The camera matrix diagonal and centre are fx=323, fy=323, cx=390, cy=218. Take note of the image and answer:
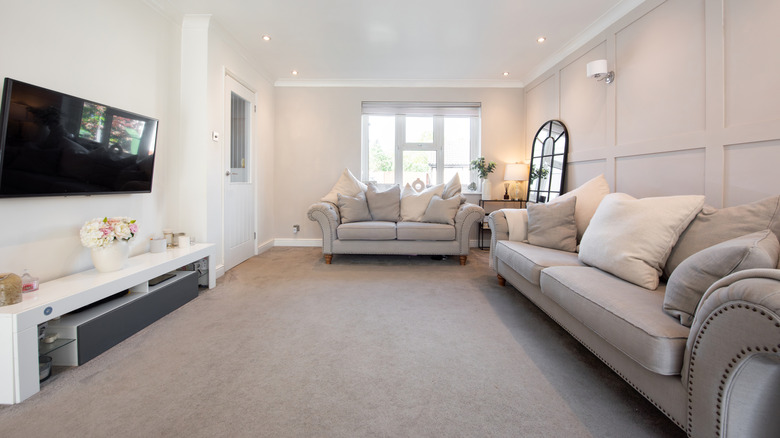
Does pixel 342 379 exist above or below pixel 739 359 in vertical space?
below

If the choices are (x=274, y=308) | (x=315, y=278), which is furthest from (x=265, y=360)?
(x=315, y=278)

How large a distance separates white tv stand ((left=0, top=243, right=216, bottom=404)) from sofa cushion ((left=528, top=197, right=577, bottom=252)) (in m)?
2.83

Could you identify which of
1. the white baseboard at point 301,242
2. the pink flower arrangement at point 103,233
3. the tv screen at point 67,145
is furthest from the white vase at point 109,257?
the white baseboard at point 301,242

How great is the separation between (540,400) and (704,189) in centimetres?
185

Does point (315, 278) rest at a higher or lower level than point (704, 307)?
lower

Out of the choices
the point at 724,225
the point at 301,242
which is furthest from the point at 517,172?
the point at 301,242

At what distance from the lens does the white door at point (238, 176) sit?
3.46 metres

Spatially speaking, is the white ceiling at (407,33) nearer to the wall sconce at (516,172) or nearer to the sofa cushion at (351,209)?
the wall sconce at (516,172)

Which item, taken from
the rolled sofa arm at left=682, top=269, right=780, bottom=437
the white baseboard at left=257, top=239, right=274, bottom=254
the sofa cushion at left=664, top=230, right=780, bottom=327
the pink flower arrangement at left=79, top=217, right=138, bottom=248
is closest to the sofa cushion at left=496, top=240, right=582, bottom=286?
the sofa cushion at left=664, top=230, right=780, bottom=327

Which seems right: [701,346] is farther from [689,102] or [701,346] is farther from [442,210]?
[442,210]

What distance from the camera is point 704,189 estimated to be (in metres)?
2.10

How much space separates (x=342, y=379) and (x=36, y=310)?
4.55 feet

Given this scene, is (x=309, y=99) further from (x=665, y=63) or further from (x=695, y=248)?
(x=695, y=248)

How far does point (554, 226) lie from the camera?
2562 mm
